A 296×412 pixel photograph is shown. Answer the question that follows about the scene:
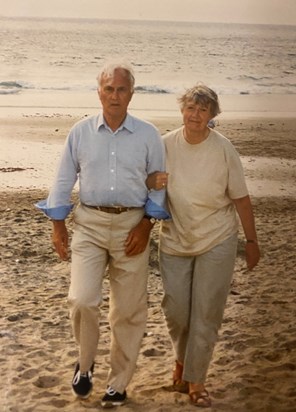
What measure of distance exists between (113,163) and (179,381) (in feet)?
2.44

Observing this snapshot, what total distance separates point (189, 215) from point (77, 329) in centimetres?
45

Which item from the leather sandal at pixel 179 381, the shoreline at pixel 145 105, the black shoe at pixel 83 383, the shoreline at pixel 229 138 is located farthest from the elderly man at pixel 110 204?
the shoreline at pixel 229 138

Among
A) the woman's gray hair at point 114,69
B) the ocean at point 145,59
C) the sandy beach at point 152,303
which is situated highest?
the woman's gray hair at point 114,69

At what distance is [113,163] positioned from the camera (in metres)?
2.28

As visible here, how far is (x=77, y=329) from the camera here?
2.41 meters

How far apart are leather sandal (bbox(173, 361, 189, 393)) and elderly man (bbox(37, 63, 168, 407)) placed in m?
0.26

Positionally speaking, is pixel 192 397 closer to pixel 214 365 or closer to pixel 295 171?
pixel 214 365

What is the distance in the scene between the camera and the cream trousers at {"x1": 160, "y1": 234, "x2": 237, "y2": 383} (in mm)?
2367

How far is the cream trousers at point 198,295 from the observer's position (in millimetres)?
2367

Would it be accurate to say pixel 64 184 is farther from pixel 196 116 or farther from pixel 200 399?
pixel 200 399

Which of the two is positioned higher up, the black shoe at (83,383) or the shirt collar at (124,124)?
the shirt collar at (124,124)

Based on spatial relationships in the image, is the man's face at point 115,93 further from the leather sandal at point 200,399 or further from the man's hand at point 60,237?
the leather sandal at point 200,399

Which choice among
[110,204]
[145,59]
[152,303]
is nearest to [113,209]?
[110,204]

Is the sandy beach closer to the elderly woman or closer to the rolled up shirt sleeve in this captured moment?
the elderly woman
